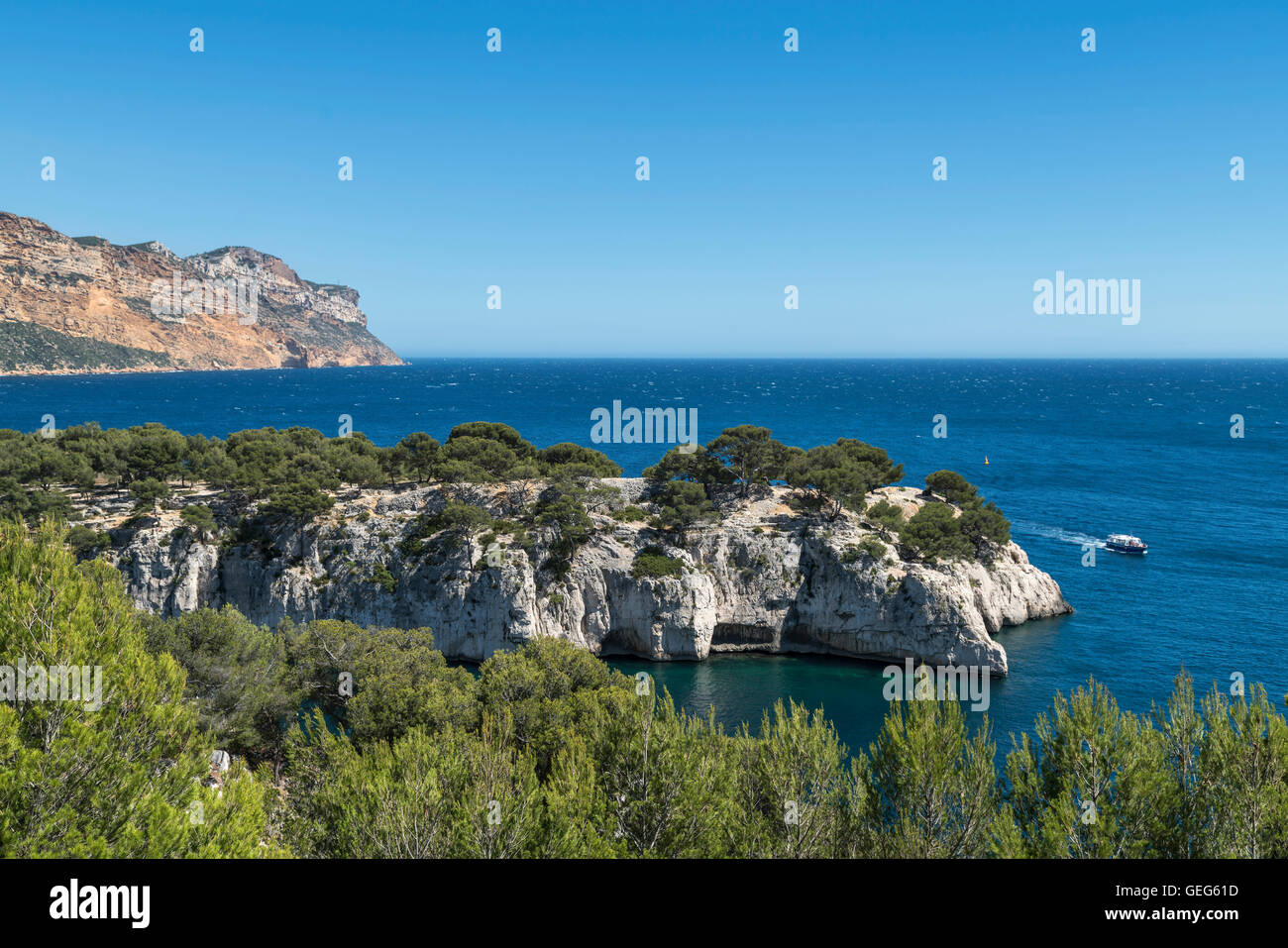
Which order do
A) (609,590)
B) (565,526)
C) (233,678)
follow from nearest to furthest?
(233,678) < (609,590) < (565,526)

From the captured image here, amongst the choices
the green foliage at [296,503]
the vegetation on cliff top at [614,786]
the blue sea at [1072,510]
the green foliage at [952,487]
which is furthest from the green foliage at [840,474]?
the green foliage at [296,503]

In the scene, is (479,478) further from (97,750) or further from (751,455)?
(97,750)

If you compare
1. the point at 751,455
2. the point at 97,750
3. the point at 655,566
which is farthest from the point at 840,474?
the point at 97,750

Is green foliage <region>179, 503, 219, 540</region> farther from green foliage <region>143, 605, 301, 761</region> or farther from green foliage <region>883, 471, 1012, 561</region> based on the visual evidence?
green foliage <region>883, 471, 1012, 561</region>

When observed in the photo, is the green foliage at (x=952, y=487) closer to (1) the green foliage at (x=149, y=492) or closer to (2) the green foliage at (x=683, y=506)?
(2) the green foliage at (x=683, y=506)

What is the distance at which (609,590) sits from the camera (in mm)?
51188

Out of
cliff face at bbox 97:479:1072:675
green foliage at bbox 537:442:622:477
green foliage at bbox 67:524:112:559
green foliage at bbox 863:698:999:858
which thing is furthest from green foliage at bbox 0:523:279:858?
green foliage at bbox 537:442:622:477

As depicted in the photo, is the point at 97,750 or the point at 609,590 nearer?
the point at 97,750

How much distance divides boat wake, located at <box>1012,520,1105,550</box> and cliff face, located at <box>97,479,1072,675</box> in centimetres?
2653

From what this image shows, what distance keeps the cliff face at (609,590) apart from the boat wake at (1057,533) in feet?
87.0

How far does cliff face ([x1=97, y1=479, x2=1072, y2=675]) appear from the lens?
1929 inches

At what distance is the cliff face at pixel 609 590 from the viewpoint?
161ft

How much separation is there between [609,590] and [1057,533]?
54.5 metres
